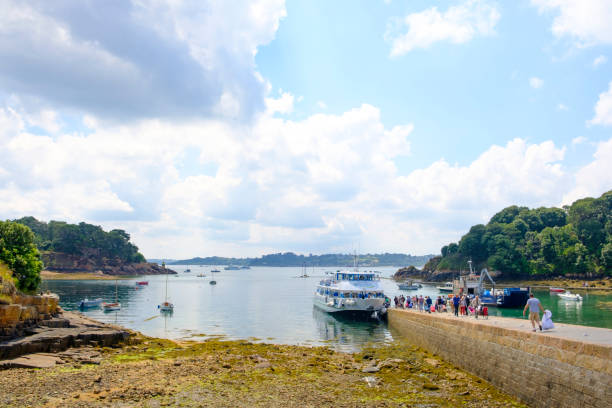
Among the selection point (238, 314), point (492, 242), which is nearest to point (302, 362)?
point (238, 314)

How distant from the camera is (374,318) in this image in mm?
51656

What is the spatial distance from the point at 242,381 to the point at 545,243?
135 metres

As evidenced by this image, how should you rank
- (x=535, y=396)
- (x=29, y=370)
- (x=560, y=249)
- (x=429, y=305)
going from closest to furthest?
(x=535, y=396), (x=29, y=370), (x=429, y=305), (x=560, y=249)

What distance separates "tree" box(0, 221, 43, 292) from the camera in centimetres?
3556

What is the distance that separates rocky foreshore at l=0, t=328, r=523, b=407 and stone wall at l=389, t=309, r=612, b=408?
0.86 m

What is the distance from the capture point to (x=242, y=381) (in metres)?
21.0

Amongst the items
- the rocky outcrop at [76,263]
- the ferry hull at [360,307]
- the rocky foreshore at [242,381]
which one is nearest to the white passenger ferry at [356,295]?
the ferry hull at [360,307]

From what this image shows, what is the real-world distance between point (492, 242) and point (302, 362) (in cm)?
13746

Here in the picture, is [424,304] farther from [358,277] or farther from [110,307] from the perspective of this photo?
[110,307]

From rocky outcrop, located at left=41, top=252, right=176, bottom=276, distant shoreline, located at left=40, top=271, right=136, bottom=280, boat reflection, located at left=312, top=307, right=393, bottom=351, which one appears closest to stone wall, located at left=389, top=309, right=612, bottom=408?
boat reflection, located at left=312, top=307, right=393, bottom=351

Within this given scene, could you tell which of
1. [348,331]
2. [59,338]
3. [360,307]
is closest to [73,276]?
[360,307]

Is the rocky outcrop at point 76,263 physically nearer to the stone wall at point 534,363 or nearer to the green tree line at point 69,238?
the green tree line at point 69,238

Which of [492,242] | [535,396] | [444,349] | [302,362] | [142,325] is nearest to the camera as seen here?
[535,396]

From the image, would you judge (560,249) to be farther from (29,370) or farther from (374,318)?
(29,370)
